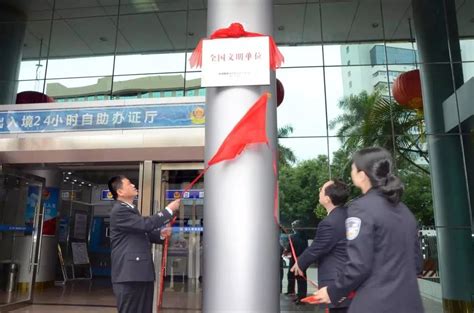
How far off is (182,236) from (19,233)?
2733mm

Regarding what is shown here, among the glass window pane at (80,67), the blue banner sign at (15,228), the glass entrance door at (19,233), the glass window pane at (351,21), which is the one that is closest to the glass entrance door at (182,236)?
the glass entrance door at (19,233)

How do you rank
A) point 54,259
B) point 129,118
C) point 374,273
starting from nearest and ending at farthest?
point 374,273 < point 129,118 < point 54,259

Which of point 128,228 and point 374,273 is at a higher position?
point 128,228

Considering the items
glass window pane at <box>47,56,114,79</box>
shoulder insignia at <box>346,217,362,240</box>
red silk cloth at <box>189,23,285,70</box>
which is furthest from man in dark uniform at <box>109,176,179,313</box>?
glass window pane at <box>47,56,114,79</box>

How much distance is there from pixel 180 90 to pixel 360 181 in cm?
649

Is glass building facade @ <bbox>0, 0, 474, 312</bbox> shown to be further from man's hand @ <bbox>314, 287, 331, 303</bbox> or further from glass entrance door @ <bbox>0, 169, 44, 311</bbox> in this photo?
man's hand @ <bbox>314, 287, 331, 303</bbox>

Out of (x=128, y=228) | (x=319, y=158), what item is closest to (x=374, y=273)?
(x=128, y=228)

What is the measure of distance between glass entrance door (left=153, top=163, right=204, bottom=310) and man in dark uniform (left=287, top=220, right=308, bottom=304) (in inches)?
66.8

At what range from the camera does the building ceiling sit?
333 inches

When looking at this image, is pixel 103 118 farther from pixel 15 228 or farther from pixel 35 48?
pixel 35 48

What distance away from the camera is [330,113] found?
8.19m

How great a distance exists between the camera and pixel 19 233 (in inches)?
262

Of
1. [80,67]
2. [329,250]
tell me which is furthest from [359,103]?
[329,250]

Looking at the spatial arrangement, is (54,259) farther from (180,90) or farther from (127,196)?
(127,196)
